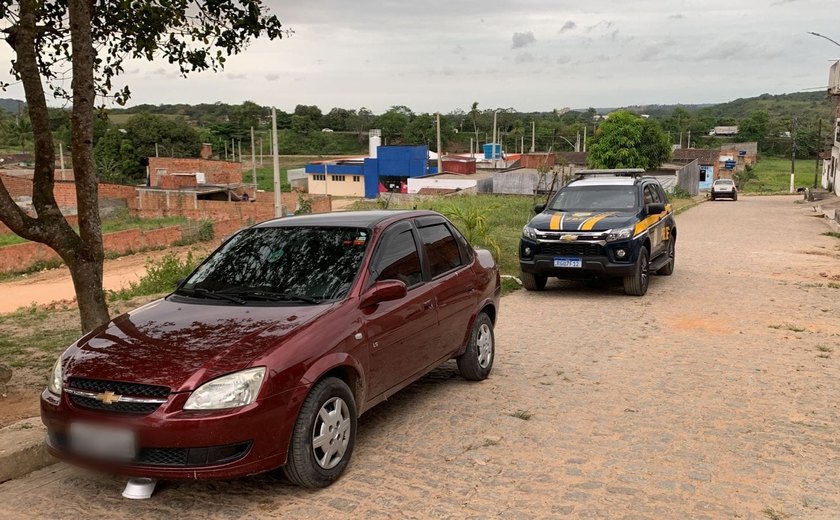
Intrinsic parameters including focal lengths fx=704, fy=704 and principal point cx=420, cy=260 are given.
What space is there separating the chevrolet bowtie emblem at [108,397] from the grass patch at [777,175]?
67.0 metres

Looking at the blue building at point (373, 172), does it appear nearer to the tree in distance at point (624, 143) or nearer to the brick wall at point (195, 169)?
the brick wall at point (195, 169)

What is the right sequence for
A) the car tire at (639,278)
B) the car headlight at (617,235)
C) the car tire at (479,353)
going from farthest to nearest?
the car tire at (639,278)
the car headlight at (617,235)
the car tire at (479,353)

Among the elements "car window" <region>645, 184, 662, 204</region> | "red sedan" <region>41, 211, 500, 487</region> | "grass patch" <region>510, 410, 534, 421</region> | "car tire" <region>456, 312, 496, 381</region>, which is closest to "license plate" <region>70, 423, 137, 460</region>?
"red sedan" <region>41, 211, 500, 487</region>

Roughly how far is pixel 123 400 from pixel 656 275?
457 inches

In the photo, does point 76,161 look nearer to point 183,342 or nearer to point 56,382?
point 56,382

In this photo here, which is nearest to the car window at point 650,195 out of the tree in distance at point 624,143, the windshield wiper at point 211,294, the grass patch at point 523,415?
the grass patch at point 523,415

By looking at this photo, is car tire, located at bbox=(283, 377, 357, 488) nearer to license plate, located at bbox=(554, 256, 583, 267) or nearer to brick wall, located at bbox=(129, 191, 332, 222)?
license plate, located at bbox=(554, 256, 583, 267)

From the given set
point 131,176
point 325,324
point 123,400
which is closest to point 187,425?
point 123,400

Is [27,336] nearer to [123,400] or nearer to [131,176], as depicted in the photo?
[123,400]

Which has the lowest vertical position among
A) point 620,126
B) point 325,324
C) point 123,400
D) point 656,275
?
point 656,275

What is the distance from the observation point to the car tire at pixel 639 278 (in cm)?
1102

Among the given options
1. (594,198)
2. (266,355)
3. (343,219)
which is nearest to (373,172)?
(594,198)

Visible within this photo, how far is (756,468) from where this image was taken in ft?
15.3

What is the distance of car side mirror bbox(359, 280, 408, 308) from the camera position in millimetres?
4801
